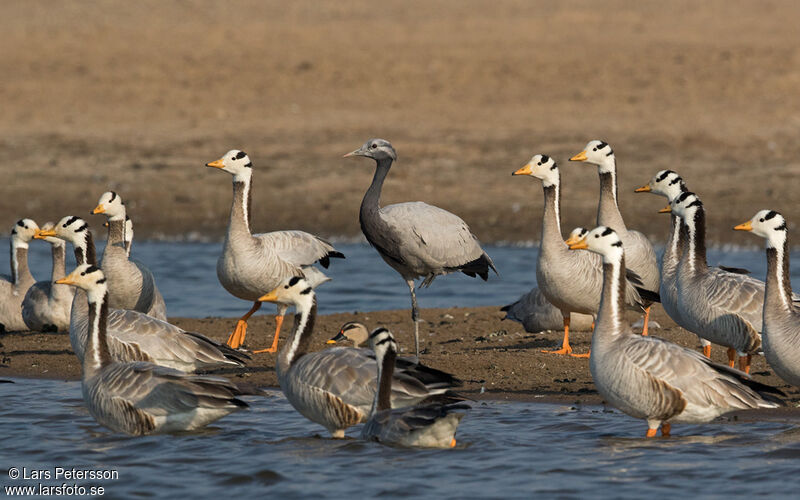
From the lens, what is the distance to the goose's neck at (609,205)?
41.4 feet

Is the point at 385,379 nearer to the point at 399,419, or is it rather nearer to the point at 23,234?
the point at 399,419

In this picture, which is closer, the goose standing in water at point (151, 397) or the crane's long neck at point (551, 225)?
the goose standing in water at point (151, 397)

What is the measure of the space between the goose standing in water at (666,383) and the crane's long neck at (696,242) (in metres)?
1.97

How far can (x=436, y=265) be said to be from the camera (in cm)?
1302

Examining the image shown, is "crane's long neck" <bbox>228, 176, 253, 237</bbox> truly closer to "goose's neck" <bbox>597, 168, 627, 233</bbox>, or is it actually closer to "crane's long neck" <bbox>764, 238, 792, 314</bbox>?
"goose's neck" <bbox>597, 168, 627, 233</bbox>

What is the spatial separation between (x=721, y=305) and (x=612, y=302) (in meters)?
Answer: 1.58

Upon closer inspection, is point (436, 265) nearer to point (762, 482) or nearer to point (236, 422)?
point (236, 422)

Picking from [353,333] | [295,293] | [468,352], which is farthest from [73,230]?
[468,352]

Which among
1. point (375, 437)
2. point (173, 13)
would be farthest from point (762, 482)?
point (173, 13)

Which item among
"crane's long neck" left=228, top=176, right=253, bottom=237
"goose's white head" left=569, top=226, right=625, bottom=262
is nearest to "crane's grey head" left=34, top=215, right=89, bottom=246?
"crane's long neck" left=228, top=176, right=253, bottom=237

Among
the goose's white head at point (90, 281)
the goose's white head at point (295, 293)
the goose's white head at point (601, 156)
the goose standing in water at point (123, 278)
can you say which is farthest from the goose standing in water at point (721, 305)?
the goose standing in water at point (123, 278)

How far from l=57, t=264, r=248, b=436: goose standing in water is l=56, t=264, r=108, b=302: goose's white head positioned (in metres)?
0.54

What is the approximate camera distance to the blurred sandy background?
69.5ft

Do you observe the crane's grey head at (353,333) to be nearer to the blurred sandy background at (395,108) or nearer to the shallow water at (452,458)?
the shallow water at (452,458)
